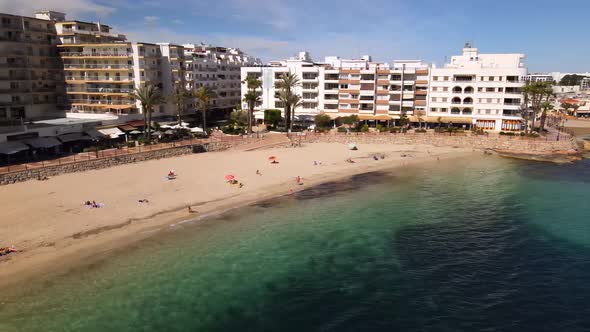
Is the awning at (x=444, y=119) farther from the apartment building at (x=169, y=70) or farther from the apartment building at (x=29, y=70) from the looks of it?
the apartment building at (x=29, y=70)

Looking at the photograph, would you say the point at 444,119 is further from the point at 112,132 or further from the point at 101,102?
the point at 101,102

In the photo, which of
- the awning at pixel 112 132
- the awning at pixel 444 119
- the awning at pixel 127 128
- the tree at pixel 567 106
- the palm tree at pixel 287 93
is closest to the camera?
the awning at pixel 112 132

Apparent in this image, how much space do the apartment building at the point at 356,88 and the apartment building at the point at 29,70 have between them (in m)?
44.1

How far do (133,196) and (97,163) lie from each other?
48.1 ft

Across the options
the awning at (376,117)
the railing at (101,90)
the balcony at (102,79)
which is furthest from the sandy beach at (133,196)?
the balcony at (102,79)

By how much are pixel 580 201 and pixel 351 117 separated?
52.6 meters

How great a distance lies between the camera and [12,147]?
56438 millimetres

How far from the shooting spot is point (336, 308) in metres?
28.9

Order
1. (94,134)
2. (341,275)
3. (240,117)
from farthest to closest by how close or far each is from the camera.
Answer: (240,117) → (94,134) → (341,275)

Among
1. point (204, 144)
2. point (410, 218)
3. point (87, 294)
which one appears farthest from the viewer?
point (204, 144)

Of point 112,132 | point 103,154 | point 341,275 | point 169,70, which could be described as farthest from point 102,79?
point 341,275

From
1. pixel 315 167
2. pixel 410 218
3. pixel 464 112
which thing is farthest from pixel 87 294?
pixel 464 112

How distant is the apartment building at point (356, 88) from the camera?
103750 mm

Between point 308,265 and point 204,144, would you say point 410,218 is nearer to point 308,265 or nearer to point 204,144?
point 308,265
